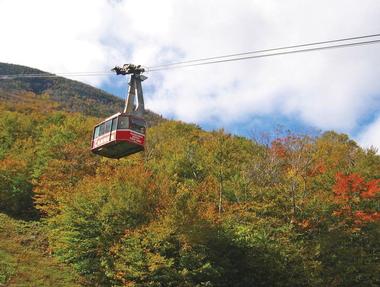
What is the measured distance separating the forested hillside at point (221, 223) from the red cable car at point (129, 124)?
540 inches

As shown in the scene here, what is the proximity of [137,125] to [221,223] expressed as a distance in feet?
65.6

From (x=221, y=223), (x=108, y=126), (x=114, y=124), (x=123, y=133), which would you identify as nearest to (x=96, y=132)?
(x=108, y=126)

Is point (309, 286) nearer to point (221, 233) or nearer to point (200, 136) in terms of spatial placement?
point (221, 233)

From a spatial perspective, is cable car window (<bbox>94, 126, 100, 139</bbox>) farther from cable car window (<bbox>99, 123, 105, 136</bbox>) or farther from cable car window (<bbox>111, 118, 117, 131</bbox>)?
cable car window (<bbox>111, 118, 117, 131</bbox>)

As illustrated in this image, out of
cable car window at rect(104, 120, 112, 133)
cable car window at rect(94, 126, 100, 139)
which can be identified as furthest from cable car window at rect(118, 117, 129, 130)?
cable car window at rect(94, 126, 100, 139)

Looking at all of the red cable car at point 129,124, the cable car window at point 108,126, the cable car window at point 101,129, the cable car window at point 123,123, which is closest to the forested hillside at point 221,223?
Result: the cable car window at point 101,129

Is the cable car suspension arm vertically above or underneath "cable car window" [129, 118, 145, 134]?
above

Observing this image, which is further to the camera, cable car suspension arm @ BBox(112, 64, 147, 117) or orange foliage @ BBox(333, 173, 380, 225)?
orange foliage @ BBox(333, 173, 380, 225)

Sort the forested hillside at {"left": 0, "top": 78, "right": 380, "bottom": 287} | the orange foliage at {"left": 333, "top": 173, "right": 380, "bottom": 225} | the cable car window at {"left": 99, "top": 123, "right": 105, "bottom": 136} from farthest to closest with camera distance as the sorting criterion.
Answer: the orange foliage at {"left": 333, "top": 173, "right": 380, "bottom": 225} < the forested hillside at {"left": 0, "top": 78, "right": 380, "bottom": 287} < the cable car window at {"left": 99, "top": 123, "right": 105, "bottom": 136}

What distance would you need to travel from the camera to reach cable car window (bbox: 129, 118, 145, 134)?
2430cm

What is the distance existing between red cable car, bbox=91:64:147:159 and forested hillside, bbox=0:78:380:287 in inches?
540

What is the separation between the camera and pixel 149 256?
36.8 metres

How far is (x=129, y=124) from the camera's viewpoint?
2417 centimetres

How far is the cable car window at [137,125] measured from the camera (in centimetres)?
2430
